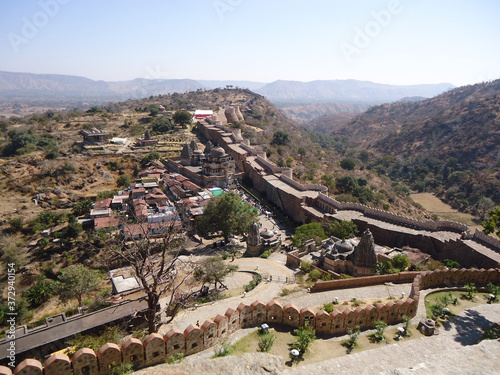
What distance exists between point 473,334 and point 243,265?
13094mm

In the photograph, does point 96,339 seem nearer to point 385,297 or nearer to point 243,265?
point 243,265

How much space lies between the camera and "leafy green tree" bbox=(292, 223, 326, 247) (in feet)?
77.0

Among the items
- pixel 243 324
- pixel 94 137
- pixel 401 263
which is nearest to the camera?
pixel 243 324

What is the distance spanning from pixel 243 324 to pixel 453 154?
7067 cm

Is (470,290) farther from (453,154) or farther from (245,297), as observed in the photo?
(453,154)

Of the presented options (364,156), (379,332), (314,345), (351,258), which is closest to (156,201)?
(351,258)

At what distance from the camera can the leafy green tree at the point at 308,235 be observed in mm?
23469

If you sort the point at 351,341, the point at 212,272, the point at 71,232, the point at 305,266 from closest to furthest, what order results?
the point at 351,341 < the point at 212,272 < the point at 305,266 < the point at 71,232

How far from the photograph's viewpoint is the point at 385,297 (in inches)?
585

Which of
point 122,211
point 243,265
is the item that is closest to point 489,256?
point 243,265

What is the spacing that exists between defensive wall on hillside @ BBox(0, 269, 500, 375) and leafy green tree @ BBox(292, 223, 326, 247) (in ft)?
24.9

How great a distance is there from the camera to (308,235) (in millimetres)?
24203

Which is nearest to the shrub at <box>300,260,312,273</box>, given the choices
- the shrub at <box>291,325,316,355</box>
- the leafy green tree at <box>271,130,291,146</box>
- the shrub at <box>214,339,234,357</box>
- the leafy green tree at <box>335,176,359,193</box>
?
the shrub at <box>291,325,316,355</box>

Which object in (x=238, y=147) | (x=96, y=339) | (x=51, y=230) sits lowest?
(x=51, y=230)
